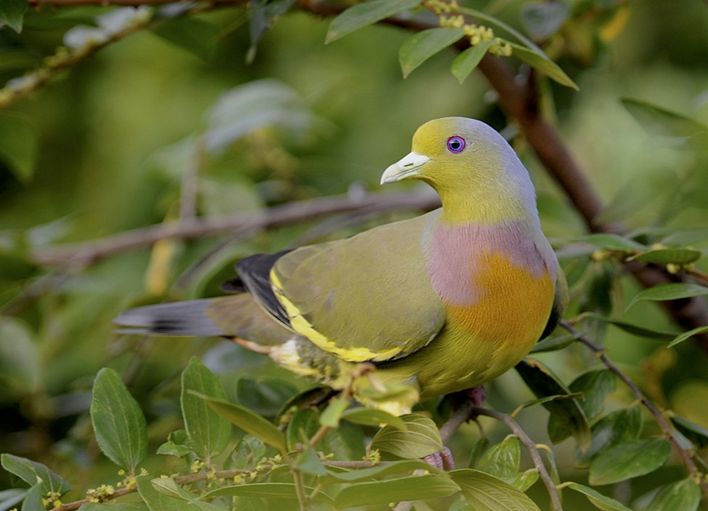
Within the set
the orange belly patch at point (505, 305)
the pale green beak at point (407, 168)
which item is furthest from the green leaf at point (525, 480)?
the pale green beak at point (407, 168)

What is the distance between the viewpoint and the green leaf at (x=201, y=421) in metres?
1.15

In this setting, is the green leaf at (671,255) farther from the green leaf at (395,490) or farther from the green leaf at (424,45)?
the green leaf at (395,490)

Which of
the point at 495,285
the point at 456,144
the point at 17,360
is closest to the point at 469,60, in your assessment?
the point at 456,144

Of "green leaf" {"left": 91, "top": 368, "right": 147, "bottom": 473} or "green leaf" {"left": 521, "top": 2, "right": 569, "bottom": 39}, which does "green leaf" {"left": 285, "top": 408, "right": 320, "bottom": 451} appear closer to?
"green leaf" {"left": 91, "top": 368, "right": 147, "bottom": 473}

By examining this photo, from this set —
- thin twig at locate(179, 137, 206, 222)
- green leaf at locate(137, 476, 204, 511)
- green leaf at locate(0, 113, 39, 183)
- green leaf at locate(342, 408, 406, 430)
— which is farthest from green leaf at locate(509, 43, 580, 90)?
thin twig at locate(179, 137, 206, 222)

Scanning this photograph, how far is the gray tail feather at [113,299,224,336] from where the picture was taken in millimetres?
1842

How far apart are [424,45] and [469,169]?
0.20m

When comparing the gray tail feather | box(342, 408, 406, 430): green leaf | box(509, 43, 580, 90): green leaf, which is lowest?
the gray tail feather

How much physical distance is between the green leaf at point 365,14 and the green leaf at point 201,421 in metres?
0.45

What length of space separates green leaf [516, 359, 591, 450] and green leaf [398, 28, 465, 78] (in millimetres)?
443

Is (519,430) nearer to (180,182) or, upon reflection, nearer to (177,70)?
(180,182)

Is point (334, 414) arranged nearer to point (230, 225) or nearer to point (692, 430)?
point (692, 430)

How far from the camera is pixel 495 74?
1736mm

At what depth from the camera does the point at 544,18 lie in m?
1.71
